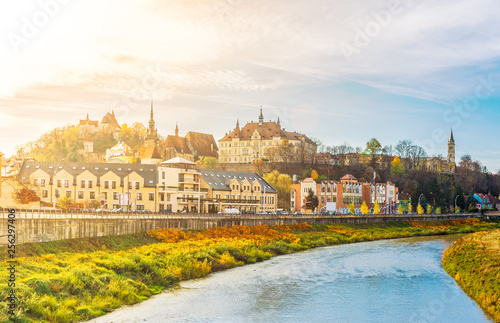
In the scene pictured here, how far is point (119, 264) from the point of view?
32969mm

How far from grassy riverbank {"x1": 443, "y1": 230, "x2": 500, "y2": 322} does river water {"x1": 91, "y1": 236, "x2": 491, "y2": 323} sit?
24.8 inches

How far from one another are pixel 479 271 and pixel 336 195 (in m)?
80.6

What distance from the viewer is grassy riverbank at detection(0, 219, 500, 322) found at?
2445cm

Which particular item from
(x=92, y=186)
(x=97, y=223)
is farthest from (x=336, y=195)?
(x=97, y=223)

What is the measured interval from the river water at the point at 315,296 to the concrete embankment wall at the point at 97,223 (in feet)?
32.3

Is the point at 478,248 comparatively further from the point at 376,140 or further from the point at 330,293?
the point at 376,140

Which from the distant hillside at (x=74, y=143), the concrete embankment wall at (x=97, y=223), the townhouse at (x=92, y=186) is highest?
the distant hillside at (x=74, y=143)

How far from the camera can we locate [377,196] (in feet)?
422

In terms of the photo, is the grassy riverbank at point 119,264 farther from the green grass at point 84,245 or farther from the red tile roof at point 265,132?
the red tile roof at point 265,132

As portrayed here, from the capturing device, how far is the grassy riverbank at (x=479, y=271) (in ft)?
96.8

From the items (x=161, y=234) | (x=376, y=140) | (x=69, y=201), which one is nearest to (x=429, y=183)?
(x=376, y=140)

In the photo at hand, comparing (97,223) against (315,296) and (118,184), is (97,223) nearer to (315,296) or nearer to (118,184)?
(315,296)

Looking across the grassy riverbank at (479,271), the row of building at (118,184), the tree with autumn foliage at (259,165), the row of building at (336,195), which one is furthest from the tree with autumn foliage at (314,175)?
the grassy riverbank at (479,271)

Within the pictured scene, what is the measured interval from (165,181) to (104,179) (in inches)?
365
